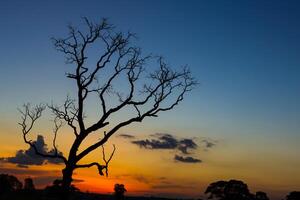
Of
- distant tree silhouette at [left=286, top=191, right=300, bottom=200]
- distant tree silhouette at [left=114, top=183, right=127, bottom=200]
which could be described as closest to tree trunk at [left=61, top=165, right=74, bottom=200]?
distant tree silhouette at [left=114, top=183, right=127, bottom=200]

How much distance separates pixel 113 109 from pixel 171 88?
4693 mm

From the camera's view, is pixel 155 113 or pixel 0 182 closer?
pixel 155 113

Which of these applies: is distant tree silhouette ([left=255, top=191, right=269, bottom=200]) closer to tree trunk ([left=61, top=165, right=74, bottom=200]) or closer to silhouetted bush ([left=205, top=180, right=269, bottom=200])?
silhouetted bush ([left=205, top=180, right=269, bottom=200])

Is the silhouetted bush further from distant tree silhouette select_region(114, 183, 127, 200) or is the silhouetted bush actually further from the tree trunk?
the tree trunk

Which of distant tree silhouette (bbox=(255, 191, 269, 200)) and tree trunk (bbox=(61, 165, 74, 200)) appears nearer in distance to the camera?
tree trunk (bbox=(61, 165, 74, 200))

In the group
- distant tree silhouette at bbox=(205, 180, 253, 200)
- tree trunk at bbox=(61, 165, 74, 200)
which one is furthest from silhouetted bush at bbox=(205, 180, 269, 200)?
tree trunk at bbox=(61, 165, 74, 200)

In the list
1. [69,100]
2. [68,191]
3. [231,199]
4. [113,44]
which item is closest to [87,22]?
[113,44]

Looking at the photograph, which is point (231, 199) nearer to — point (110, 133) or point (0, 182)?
point (0, 182)

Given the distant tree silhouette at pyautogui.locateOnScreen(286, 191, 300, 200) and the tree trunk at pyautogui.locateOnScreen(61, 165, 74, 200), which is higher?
the distant tree silhouette at pyautogui.locateOnScreen(286, 191, 300, 200)

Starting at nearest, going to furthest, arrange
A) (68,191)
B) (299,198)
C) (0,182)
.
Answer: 1. (68,191)
2. (299,198)
3. (0,182)

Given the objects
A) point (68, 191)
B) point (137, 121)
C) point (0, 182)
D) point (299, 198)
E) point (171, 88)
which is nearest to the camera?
point (68, 191)

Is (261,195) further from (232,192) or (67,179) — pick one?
(67,179)

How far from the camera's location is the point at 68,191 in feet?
89.1

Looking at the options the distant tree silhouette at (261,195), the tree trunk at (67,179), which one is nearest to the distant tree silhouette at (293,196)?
the distant tree silhouette at (261,195)
